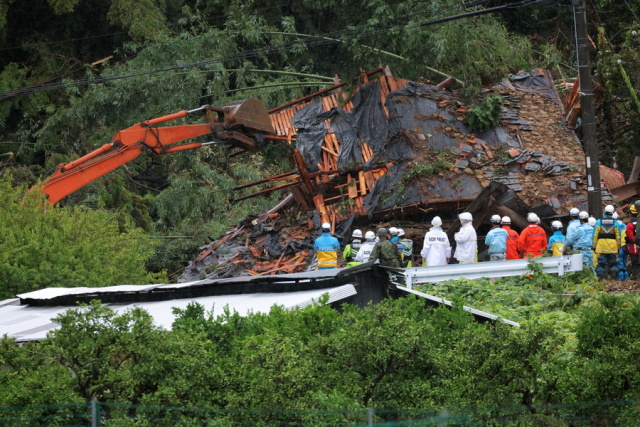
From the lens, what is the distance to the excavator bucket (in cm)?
1991

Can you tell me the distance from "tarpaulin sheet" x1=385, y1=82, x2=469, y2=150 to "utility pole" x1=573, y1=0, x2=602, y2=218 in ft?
14.2

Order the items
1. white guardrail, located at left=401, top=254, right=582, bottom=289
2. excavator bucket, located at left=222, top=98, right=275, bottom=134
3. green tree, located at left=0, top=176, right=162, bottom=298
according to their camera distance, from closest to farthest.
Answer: white guardrail, located at left=401, top=254, right=582, bottom=289
green tree, located at left=0, top=176, right=162, bottom=298
excavator bucket, located at left=222, top=98, right=275, bottom=134

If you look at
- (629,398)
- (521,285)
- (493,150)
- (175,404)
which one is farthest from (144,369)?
(493,150)

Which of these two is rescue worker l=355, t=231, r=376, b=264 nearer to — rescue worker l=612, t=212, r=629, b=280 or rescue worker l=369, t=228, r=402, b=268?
rescue worker l=369, t=228, r=402, b=268

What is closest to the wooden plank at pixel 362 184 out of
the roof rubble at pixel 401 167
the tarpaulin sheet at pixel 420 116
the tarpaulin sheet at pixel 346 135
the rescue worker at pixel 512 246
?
the roof rubble at pixel 401 167

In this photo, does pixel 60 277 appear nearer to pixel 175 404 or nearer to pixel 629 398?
pixel 175 404

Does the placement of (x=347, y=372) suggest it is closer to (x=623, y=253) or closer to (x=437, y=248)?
(x=437, y=248)

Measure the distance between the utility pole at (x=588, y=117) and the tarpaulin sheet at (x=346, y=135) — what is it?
5990mm

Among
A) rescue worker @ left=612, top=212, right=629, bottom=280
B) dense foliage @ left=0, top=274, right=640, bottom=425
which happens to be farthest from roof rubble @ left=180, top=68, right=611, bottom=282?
dense foliage @ left=0, top=274, right=640, bottom=425

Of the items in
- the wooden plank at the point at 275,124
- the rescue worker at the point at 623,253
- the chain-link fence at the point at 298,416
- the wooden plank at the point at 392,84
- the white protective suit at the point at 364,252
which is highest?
the wooden plank at the point at 392,84

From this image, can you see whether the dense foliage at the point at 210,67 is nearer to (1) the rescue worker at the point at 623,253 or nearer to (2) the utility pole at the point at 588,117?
(2) the utility pole at the point at 588,117

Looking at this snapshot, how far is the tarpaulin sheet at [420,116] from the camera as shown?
20906 millimetres

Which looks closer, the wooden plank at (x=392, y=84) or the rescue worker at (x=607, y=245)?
the rescue worker at (x=607, y=245)

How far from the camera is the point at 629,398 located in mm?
7566
